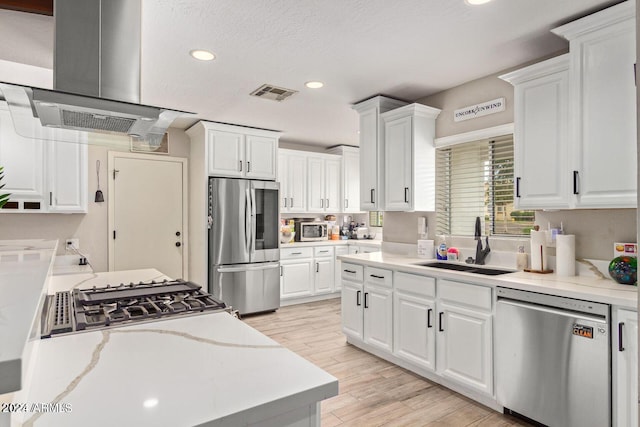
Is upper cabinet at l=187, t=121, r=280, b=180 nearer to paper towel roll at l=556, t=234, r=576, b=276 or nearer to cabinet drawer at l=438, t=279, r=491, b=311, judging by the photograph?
cabinet drawer at l=438, t=279, r=491, b=311

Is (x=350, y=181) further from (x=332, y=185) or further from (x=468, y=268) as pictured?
(x=468, y=268)

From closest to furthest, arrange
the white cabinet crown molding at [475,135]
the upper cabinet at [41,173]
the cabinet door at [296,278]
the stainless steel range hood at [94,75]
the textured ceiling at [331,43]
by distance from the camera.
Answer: the stainless steel range hood at [94,75] → the textured ceiling at [331,43] → the white cabinet crown molding at [475,135] → the upper cabinet at [41,173] → the cabinet door at [296,278]

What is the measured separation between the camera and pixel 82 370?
996 millimetres

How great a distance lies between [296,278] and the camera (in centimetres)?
539

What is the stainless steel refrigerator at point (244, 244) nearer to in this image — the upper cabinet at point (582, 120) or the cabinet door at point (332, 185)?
the cabinet door at point (332, 185)

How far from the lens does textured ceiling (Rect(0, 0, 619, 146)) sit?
2164 mm

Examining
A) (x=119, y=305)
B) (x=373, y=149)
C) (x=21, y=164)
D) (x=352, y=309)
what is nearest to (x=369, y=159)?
(x=373, y=149)

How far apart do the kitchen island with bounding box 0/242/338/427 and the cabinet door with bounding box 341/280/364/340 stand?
2343mm

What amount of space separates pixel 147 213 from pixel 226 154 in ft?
4.20

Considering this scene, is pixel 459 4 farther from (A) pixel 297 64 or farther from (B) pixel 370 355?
(B) pixel 370 355

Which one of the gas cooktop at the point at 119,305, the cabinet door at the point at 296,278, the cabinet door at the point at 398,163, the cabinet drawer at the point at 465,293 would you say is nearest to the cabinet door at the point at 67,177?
the gas cooktop at the point at 119,305

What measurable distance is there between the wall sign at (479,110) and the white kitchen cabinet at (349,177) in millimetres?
2922

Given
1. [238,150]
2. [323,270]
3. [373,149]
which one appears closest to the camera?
[373,149]

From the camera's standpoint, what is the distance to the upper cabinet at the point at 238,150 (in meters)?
4.61
